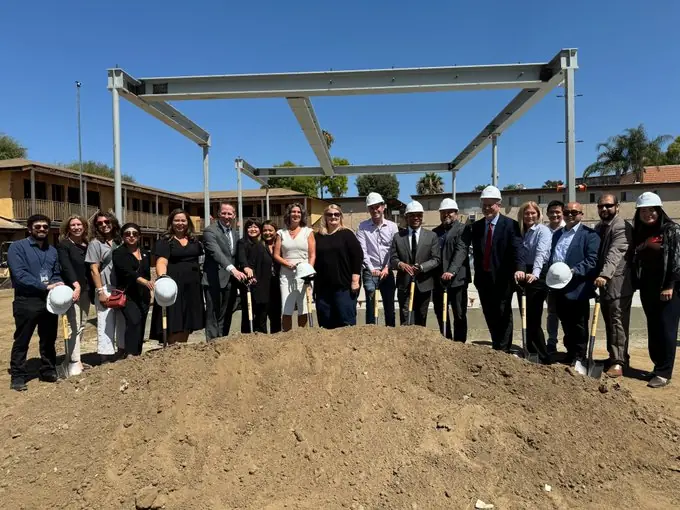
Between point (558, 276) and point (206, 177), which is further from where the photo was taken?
point (206, 177)

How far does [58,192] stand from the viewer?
22.7 m

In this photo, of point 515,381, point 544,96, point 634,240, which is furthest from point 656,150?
point 515,381

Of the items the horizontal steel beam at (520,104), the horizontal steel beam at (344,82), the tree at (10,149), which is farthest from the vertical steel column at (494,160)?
the tree at (10,149)

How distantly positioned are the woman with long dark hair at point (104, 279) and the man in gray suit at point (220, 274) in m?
0.94

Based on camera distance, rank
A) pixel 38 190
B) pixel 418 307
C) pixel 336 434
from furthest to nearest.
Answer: pixel 38 190 < pixel 418 307 < pixel 336 434

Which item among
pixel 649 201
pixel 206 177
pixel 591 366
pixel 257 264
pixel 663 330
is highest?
pixel 206 177

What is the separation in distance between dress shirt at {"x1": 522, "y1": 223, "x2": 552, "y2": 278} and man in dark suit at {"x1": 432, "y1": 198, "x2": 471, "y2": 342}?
0.64m

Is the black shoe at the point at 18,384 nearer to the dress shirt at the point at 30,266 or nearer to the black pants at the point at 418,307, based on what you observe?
the dress shirt at the point at 30,266

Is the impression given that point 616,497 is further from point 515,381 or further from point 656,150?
point 656,150

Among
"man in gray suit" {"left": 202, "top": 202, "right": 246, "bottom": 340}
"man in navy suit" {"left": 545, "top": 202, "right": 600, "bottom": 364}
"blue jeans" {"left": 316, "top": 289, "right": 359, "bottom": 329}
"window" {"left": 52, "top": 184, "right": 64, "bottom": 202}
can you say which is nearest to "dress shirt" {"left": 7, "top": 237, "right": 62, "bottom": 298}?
"man in gray suit" {"left": 202, "top": 202, "right": 246, "bottom": 340}

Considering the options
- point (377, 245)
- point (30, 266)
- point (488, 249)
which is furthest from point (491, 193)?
point (30, 266)

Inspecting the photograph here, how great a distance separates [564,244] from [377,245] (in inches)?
77.9

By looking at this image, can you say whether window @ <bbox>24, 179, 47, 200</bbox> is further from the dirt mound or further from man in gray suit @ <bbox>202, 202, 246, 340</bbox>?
the dirt mound

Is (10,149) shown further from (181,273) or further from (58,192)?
(181,273)
